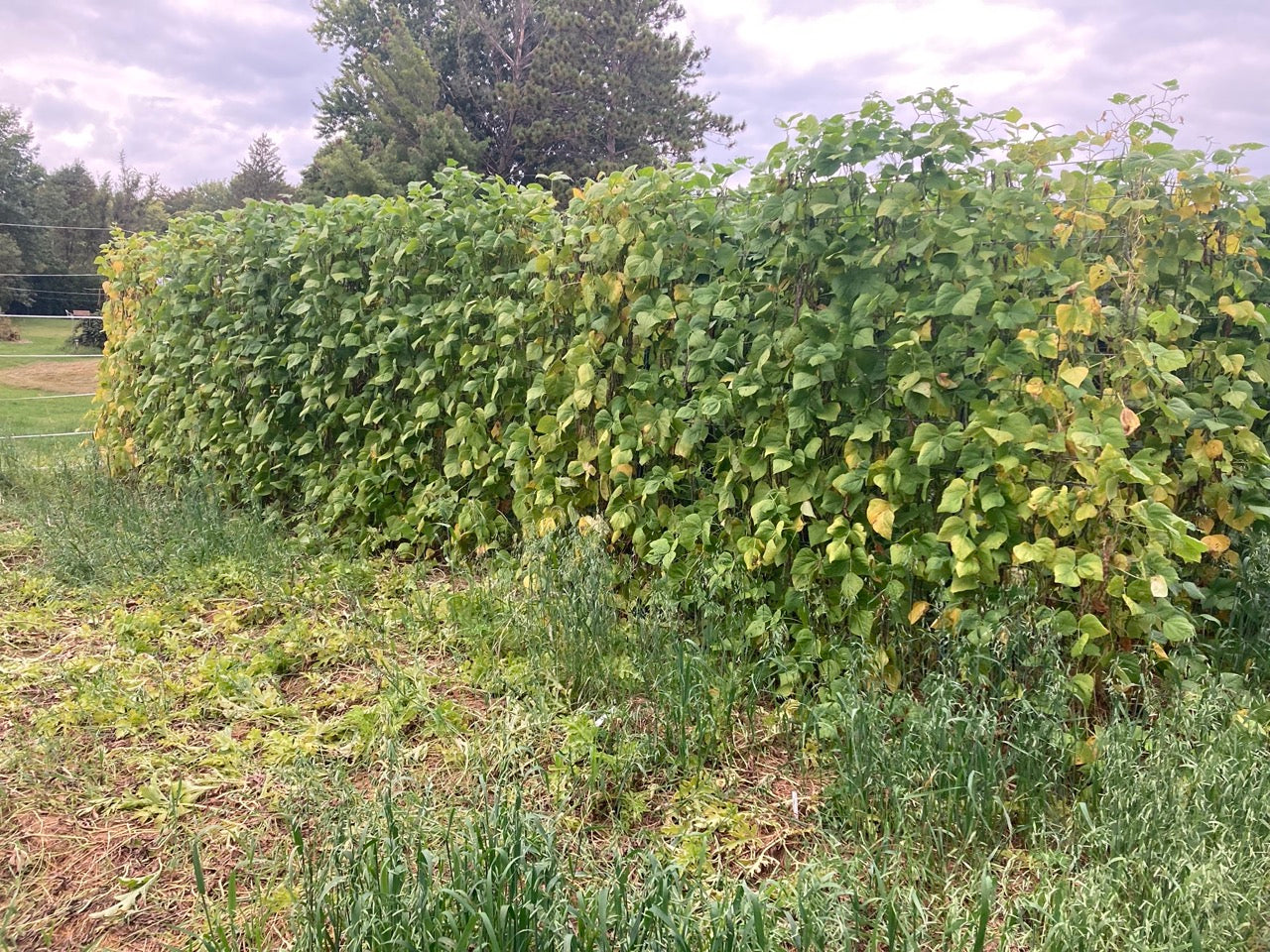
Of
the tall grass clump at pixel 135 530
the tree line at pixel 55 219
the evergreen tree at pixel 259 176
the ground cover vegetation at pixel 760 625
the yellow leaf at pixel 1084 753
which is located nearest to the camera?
the ground cover vegetation at pixel 760 625

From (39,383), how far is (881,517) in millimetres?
16796

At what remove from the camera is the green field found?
1112 cm

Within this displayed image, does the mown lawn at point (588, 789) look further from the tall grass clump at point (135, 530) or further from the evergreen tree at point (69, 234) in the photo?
the evergreen tree at point (69, 234)

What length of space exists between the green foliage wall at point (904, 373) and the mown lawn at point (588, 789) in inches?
11.1

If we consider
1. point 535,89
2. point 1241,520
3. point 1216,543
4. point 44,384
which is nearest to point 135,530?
point 1216,543

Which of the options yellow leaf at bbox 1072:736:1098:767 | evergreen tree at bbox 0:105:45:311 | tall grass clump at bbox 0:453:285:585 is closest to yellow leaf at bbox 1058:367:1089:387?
yellow leaf at bbox 1072:736:1098:767

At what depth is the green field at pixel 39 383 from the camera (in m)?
11.1

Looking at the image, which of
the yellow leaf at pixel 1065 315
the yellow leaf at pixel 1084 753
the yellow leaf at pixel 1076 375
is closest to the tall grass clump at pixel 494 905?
the yellow leaf at pixel 1084 753

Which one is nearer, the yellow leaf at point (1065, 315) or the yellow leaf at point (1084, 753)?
the yellow leaf at point (1084, 753)

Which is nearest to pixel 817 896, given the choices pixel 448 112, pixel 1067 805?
pixel 1067 805

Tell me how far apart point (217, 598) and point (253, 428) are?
1396 millimetres

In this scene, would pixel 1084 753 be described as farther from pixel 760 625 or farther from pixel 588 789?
pixel 588 789

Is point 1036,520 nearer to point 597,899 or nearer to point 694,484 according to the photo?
point 694,484

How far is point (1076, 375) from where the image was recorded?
2393 millimetres
